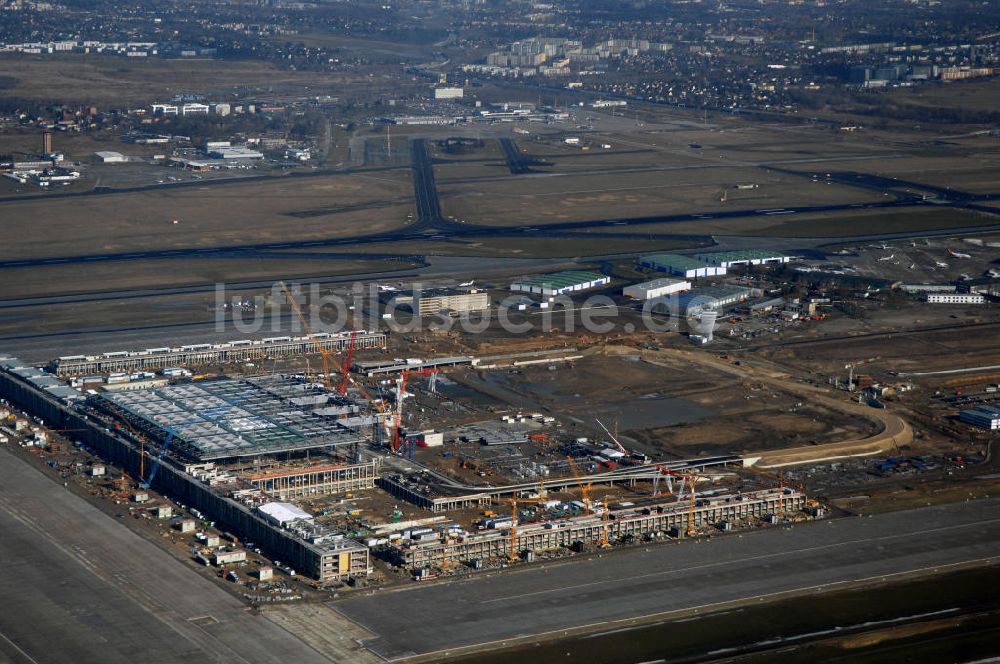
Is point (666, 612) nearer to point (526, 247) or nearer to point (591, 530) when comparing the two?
point (591, 530)

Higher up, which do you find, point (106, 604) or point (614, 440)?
point (106, 604)

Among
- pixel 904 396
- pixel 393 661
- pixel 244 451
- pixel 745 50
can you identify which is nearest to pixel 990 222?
pixel 904 396

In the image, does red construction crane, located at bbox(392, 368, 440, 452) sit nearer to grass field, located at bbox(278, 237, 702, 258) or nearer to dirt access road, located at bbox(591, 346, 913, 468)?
dirt access road, located at bbox(591, 346, 913, 468)

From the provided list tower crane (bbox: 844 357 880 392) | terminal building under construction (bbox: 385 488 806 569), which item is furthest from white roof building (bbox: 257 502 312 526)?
tower crane (bbox: 844 357 880 392)

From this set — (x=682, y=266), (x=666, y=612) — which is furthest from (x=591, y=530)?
(x=682, y=266)

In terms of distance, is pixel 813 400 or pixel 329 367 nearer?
pixel 813 400

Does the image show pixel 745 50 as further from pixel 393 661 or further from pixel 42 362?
pixel 393 661

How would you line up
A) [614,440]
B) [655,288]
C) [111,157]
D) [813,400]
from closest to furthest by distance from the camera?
[614,440] < [813,400] < [655,288] < [111,157]
